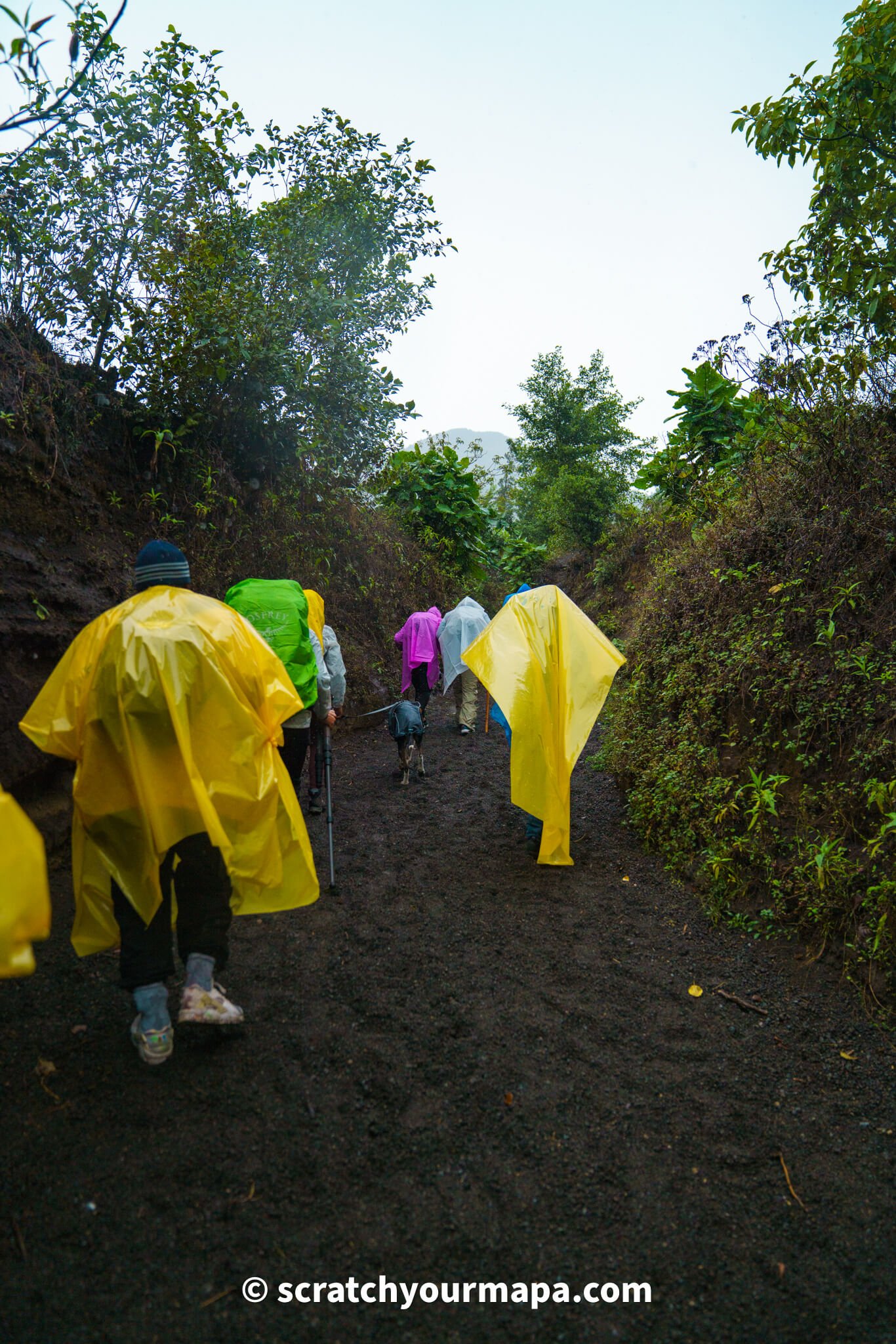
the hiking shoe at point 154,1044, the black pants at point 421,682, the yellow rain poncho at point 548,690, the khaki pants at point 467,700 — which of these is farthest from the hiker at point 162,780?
the khaki pants at point 467,700

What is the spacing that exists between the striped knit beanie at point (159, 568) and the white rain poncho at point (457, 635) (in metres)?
6.32

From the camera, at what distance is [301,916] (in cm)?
418

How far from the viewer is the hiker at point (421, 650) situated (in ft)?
29.0

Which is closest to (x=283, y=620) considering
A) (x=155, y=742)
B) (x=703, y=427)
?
(x=155, y=742)

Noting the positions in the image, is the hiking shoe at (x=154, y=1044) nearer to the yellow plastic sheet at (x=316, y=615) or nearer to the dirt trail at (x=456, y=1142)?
the dirt trail at (x=456, y=1142)

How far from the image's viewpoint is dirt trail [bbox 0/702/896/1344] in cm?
193

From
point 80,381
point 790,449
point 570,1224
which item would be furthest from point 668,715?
point 80,381

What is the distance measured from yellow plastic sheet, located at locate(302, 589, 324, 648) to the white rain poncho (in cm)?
423

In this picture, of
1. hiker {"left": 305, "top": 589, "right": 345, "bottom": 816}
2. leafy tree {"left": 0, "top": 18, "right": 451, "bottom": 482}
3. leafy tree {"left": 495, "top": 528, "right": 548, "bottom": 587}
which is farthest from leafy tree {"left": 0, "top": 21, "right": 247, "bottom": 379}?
leafy tree {"left": 495, "top": 528, "right": 548, "bottom": 587}

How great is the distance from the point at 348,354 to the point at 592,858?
23.8 feet

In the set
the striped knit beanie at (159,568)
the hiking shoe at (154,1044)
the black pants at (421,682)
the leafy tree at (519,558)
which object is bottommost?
the hiking shoe at (154,1044)

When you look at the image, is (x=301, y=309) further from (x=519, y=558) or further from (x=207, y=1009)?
(x=519, y=558)

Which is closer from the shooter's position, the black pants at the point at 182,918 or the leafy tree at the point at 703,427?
the black pants at the point at 182,918

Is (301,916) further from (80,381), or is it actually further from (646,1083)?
(80,381)
